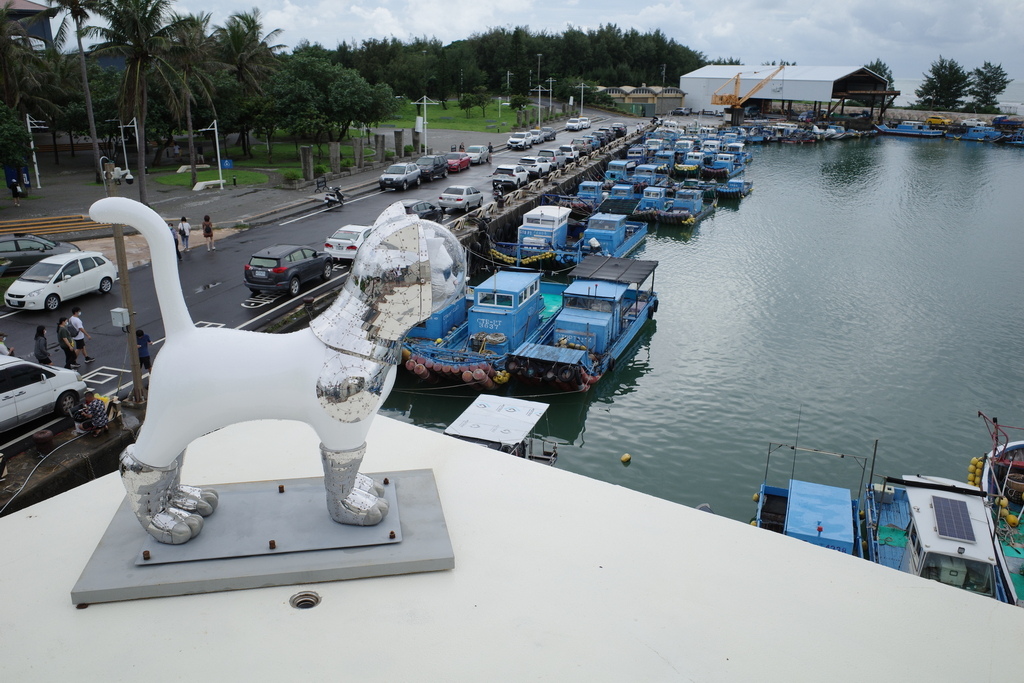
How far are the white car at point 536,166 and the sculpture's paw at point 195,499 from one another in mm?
38149

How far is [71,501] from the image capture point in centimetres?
857

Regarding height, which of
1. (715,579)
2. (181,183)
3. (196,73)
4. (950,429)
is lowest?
(950,429)

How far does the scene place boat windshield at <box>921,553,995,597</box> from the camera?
10.7 metres

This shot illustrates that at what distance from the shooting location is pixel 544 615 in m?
6.90

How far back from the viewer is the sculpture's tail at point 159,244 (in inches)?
270

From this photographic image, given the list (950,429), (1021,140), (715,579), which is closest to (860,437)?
(950,429)

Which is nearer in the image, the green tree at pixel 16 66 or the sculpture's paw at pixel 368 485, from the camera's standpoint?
the sculpture's paw at pixel 368 485

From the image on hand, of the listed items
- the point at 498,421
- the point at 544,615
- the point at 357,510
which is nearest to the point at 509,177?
the point at 498,421

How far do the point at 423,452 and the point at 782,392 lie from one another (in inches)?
528

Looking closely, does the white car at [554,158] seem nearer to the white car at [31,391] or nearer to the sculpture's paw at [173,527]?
the white car at [31,391]

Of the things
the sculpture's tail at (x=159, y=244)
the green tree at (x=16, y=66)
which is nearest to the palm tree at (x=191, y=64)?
the green tree at (x=16, y=66)

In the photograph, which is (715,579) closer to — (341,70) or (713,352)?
(713,352)

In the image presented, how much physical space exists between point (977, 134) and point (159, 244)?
94050 mm

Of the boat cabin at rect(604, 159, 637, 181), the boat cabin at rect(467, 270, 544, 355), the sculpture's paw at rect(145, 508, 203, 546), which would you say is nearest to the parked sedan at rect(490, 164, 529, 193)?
the boat cabin at rect(604, 159, 637, 181)
